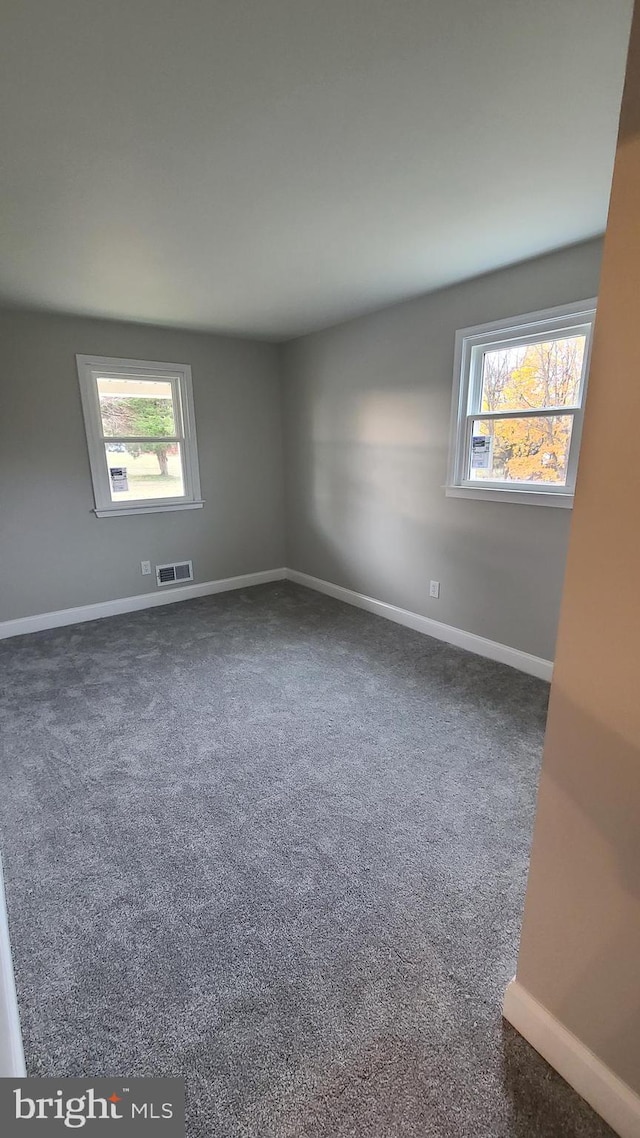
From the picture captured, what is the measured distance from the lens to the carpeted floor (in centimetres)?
113

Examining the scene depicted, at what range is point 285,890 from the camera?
162cm

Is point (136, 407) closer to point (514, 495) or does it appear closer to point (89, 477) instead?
point (89, 477)

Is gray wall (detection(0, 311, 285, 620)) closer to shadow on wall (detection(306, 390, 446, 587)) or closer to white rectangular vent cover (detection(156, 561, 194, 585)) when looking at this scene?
white rectangular vent cover (detection(156, 561, 194, 585))

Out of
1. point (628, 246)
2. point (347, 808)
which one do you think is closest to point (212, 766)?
point (347, 808)

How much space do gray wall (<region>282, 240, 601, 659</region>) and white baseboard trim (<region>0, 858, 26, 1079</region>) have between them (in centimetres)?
288

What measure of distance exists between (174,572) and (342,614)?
168cm

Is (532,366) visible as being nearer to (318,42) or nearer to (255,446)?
(318,42)

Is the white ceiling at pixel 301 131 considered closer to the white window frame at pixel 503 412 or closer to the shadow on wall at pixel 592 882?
the white window frame at pixel 503 412

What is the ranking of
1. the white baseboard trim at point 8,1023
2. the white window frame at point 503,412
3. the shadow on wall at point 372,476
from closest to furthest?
the white baseboard trim at point 8,1023, the white window frame at point 503,412, the shadow on wall at point 372,476

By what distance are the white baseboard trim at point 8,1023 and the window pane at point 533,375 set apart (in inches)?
129

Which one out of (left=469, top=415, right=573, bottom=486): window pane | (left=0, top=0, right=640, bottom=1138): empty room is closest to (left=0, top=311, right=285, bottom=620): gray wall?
(left=0, top=0, right=640, bottom=1138): empty room
